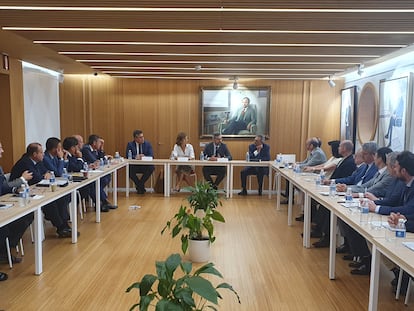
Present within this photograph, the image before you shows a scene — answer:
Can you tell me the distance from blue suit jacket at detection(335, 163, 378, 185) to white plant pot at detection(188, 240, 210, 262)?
226cm

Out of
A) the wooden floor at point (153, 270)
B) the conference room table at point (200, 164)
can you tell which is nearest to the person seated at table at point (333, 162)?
the wooden floor at point (153, 270)

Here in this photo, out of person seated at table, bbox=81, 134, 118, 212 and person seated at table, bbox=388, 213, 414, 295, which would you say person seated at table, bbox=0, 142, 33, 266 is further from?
person seated at table, bbox=388, 213, 414, 295

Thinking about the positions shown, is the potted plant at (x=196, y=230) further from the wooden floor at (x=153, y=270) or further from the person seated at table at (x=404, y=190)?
the person seated at table at (x=404, y=190)

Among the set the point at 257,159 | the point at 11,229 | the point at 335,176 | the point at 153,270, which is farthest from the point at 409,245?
the point at 257,159

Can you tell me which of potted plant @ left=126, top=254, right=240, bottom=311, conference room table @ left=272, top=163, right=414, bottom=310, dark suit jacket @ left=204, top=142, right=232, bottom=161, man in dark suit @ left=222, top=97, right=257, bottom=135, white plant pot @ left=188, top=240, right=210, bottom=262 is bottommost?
white plant pot @ left=188, top=240, right=210, bottom=262

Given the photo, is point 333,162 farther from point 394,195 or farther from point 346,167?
point 394,195

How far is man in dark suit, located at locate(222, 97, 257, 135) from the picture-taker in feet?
29.4

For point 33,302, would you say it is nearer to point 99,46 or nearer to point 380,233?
point 380,233

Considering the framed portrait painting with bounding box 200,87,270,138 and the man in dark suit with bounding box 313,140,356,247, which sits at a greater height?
the framed portrait painting with bounding box 200,87,270,138

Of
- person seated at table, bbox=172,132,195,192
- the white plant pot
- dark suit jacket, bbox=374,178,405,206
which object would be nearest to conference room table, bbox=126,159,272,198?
person seated at table, bbox=172,132,195,192

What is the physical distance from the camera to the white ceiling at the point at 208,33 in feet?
11.2

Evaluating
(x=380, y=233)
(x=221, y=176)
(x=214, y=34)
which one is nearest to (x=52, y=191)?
(x=214, y=34)

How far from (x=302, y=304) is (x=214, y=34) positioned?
9.77 ft

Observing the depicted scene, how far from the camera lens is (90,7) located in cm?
347
